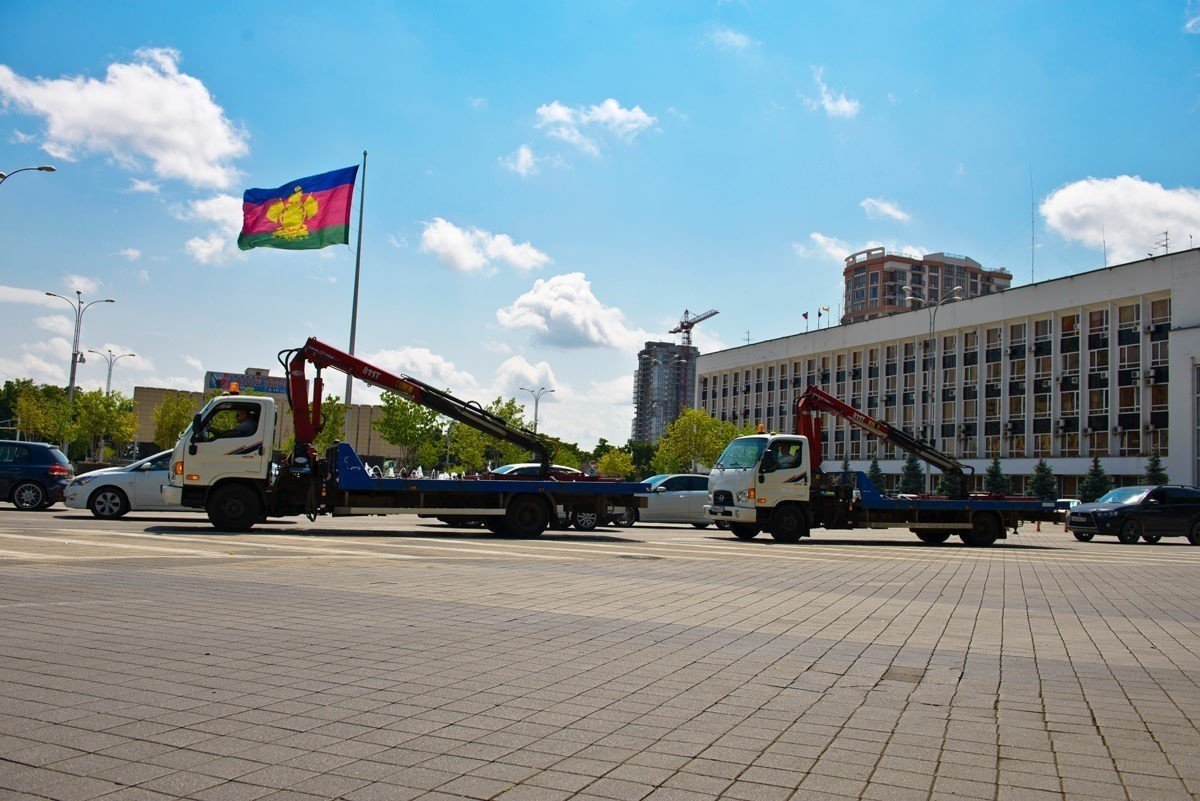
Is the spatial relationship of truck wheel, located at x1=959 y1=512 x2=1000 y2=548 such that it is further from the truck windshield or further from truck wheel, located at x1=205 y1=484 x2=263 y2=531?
truck wheel, located at x1=205 y1=484 x2=263 y2=531

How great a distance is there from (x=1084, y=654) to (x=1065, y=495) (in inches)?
2535

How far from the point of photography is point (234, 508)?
61.8ft

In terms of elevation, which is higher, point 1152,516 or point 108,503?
point 1152,516

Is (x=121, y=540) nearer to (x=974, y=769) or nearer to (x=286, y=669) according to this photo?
(x=286, y=669)

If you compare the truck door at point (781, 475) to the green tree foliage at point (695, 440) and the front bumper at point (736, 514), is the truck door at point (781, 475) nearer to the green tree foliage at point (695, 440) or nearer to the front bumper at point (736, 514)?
the front bumper at point (736, 514)

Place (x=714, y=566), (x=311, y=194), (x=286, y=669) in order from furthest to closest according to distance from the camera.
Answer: (x=311, y=194)
(x=714, y=566)
(x=286, y=669)

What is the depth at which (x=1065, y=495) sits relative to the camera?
6550cm

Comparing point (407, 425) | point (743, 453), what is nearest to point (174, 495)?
point (743, 453)

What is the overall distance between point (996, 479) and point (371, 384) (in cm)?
5718

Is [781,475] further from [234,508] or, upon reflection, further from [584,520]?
[234,508]

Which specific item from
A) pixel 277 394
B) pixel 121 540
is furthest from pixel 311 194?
pixel 277 394

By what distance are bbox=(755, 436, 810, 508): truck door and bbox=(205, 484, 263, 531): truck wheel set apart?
36.2 feet

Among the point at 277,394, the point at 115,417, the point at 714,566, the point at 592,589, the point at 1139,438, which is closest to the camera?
the point at 592,589

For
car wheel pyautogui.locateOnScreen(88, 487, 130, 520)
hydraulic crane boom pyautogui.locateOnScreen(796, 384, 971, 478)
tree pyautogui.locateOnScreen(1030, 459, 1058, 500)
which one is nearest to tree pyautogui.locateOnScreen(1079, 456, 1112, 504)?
tree pyautogui.locateOnScreen(1030, 459, 1058, 500)
